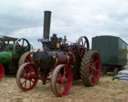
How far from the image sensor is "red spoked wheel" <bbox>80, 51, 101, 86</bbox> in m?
11.7

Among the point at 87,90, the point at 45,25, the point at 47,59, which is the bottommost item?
the point at 87,90

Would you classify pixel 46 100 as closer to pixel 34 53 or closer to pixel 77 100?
pixel 77 100

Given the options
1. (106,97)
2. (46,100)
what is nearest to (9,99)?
(46,100)

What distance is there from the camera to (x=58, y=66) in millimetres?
10094

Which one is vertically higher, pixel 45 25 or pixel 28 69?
pixel 45 25

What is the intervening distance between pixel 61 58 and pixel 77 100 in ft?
6.67

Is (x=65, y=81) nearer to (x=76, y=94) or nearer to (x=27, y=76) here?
(x=76, y=94)

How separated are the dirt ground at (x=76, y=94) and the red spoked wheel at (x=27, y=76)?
183 mm

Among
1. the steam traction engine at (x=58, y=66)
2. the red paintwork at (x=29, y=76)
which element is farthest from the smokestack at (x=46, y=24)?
the red paintwork at (x=29, y=76)

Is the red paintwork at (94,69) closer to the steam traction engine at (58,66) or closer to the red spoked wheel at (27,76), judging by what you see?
the steam traction engine at (58,66)

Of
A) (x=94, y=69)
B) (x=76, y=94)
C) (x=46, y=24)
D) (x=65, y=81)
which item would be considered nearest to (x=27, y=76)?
(x=65, y=81)

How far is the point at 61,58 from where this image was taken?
1091cm

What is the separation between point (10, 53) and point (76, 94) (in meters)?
5.71

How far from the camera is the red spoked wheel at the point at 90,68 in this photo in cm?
1170
